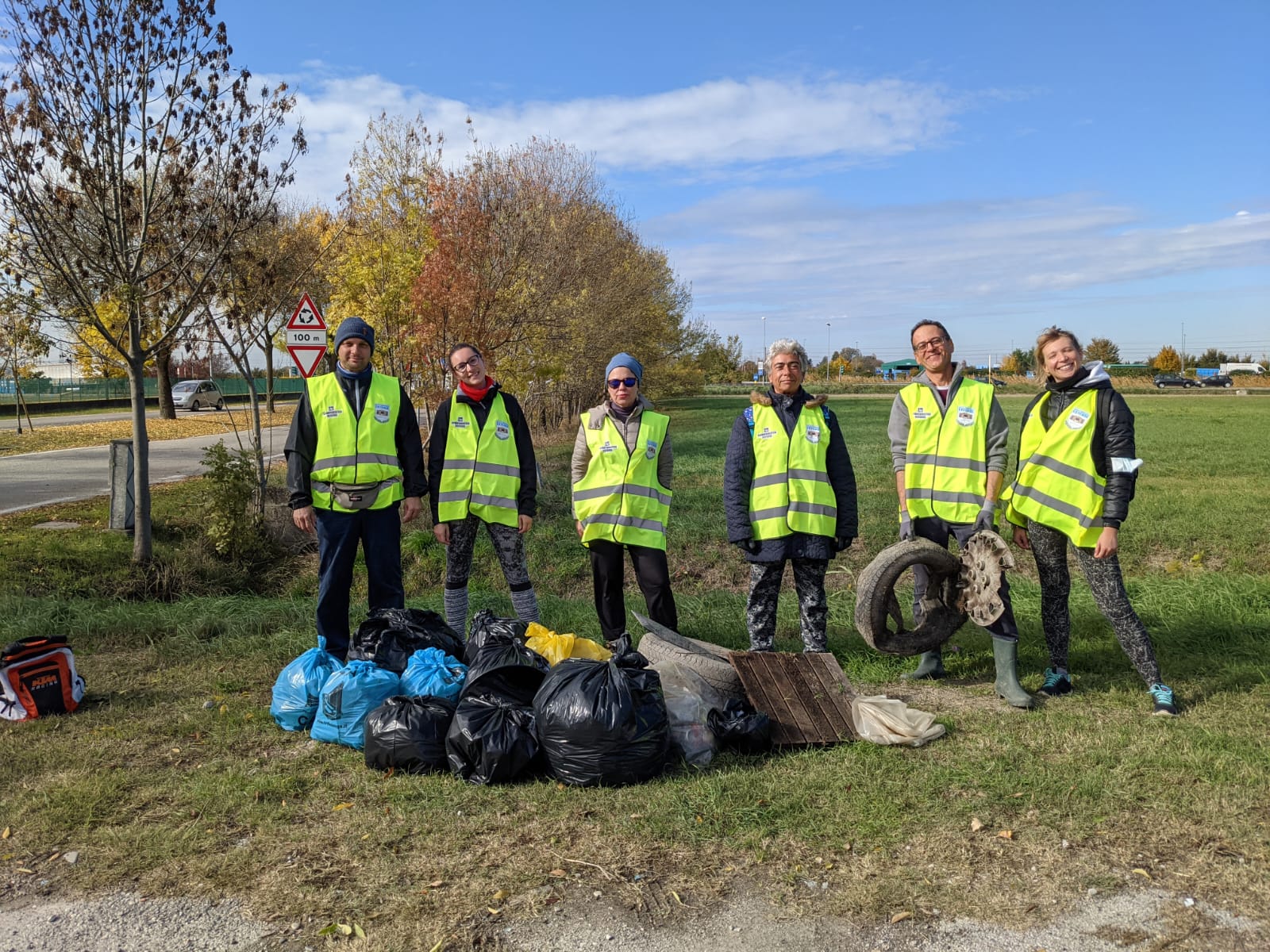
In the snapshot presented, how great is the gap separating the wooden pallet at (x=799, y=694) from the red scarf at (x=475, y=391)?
232 cm

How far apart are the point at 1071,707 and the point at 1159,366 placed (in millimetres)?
112880

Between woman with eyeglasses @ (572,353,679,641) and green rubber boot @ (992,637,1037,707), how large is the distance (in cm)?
196

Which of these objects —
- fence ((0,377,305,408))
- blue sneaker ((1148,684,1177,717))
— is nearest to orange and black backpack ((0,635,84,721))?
blue sneaker ((1148,684,1177,717))

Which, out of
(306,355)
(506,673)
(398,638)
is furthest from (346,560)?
(306,355)

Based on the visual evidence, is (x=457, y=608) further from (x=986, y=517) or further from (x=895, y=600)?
(x=986, y=517)

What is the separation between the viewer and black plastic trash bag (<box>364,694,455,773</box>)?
443cm

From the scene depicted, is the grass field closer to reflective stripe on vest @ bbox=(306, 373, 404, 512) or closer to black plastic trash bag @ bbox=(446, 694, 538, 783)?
black plastic trash bag @ bbox=(446, 694, 538, 783)

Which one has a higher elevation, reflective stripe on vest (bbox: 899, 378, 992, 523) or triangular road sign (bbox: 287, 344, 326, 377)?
triangular road sign (bbox: 287, 344, 326, 377)

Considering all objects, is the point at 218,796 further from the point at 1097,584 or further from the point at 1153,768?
the point at 1097,584

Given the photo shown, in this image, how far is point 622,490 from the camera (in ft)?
19.3

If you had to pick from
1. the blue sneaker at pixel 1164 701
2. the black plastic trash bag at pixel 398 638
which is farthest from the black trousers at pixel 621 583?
the blue sneaker at pixel 1164 701

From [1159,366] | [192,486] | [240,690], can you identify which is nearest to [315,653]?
[240,690]

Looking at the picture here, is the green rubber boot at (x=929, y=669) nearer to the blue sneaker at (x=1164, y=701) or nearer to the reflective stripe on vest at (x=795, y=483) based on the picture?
the reflective stripe on vest at (x=795, y=483)

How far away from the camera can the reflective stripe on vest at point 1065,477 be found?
16.6 feet
